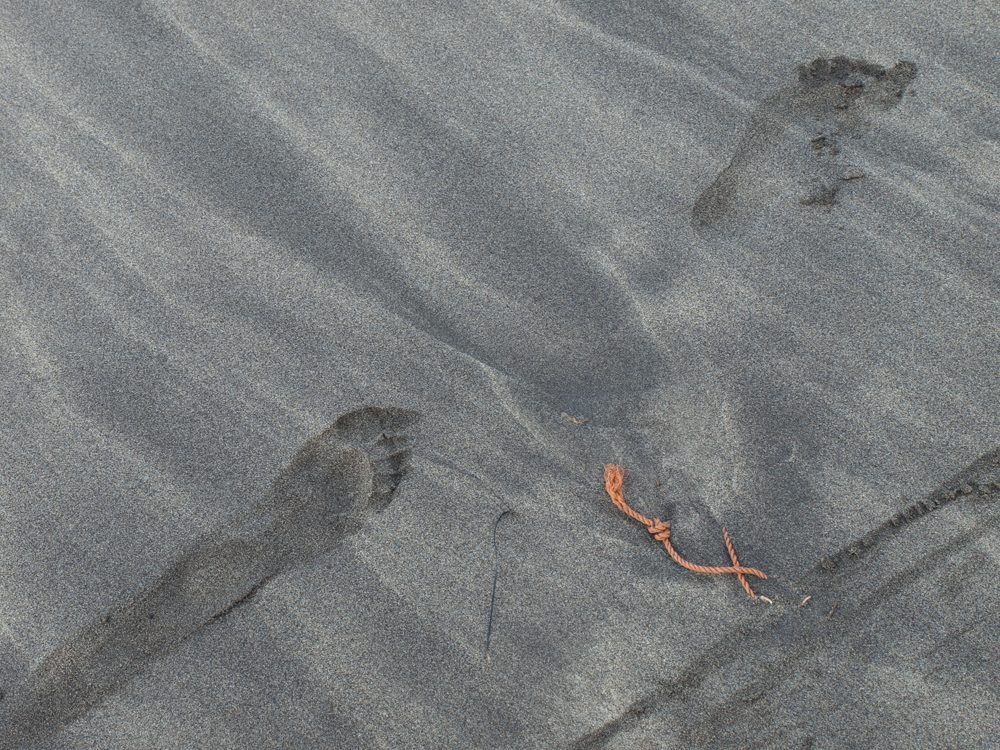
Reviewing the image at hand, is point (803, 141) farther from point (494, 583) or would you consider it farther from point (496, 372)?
point (494, 583)

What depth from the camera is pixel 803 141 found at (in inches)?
81.7

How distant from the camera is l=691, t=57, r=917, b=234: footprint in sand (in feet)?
6.55

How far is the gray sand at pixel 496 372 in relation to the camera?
147 centimetres

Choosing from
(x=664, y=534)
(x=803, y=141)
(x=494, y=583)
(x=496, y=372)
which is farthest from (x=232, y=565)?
(x=803, y=141)

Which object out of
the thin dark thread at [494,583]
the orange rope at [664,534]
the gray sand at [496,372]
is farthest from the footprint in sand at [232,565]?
the orange rope at [664,534]

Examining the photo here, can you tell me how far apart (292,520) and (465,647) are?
0.34 m

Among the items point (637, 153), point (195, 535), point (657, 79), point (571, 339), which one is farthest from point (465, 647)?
point (657, 79)

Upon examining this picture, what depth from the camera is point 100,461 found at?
1.70 meters

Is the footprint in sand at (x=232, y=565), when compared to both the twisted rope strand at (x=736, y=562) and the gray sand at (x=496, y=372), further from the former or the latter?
the twisted rope strand at (x=736, y=562)

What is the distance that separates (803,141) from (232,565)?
4.32ft

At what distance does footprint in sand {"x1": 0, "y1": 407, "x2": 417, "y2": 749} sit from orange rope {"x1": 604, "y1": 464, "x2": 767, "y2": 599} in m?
0.33

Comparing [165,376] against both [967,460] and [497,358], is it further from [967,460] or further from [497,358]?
[967,460]

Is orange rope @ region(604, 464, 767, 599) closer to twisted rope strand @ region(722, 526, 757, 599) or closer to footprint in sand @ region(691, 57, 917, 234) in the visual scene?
twisted rope strand @ region(722, 526, 757, 599)

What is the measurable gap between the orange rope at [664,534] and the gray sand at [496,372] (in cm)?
2
